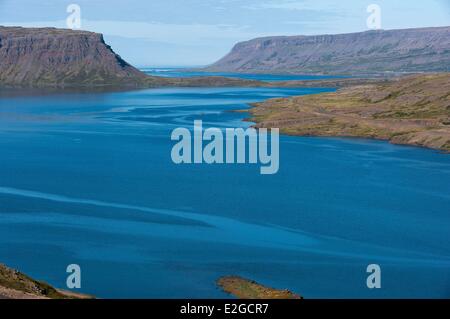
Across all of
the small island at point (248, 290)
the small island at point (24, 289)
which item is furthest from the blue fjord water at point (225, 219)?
the small island at point (24, 289)

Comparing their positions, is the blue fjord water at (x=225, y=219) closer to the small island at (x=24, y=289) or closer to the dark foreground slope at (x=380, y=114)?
the small island at (x=24, y=289)

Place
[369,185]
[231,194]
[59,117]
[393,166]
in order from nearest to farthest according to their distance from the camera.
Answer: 1. [231,194]
2. [369,185]
3. [393,166]
4. [59,117]

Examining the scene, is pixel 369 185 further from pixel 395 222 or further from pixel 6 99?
pixel 6 99

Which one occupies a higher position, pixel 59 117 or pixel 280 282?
pixel 59 117

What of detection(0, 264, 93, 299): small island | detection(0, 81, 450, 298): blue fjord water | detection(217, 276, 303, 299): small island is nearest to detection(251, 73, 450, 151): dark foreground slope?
detection(0, 81, 450, 298): blue fjord water

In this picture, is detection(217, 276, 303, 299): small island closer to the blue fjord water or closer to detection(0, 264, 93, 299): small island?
the blue fjord water

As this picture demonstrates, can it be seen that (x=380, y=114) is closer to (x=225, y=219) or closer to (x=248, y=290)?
(x=225, y=219)

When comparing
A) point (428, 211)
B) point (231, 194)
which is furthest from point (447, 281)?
point (231, 194)
